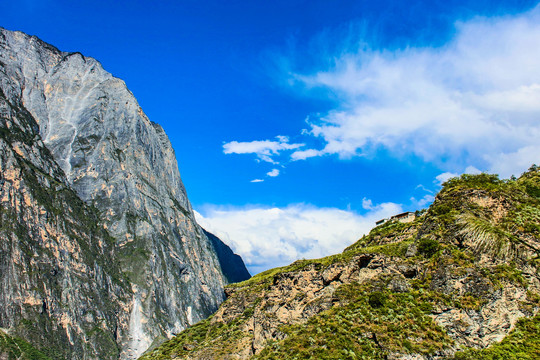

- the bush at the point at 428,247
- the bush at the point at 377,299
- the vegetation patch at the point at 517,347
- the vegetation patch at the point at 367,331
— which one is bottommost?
the vegetation patch at the point at 517,347

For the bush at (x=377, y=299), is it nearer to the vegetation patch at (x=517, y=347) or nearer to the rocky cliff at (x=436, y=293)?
the rocky cliff at (x=436, y=293)

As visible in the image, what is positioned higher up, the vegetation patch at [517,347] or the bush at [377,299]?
the bush at [377,299]

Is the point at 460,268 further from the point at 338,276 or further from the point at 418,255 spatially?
the point at 338,276

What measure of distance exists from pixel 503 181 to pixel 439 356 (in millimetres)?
20786

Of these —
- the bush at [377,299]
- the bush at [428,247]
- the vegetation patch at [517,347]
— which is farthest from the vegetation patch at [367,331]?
the bush at [428,247]

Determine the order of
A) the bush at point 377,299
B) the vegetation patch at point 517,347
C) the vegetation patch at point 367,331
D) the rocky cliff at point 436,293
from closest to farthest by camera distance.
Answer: the vegetation patch at point 517,347 < the rocky cliff at point 436,293 < the vegetation patch at point 367,331 < the bush at point 377,299

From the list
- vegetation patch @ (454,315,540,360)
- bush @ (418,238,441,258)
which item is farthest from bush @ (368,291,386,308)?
vegetation patch @ (454,315,540,360)

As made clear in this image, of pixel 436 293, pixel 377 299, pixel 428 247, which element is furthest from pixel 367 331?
pixel 428 247

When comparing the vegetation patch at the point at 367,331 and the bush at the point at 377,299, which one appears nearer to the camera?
the vegetation patch at the point at 367,331

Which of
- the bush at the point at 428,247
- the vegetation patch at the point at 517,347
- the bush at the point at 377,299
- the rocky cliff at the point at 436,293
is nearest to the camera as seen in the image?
the vegetation patch at the point at 517,347

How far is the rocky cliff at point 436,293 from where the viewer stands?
98.0 ft

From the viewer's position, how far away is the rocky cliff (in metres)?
29.9

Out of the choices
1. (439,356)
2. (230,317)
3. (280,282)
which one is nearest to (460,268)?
(439,356)

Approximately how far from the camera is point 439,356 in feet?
95.7
